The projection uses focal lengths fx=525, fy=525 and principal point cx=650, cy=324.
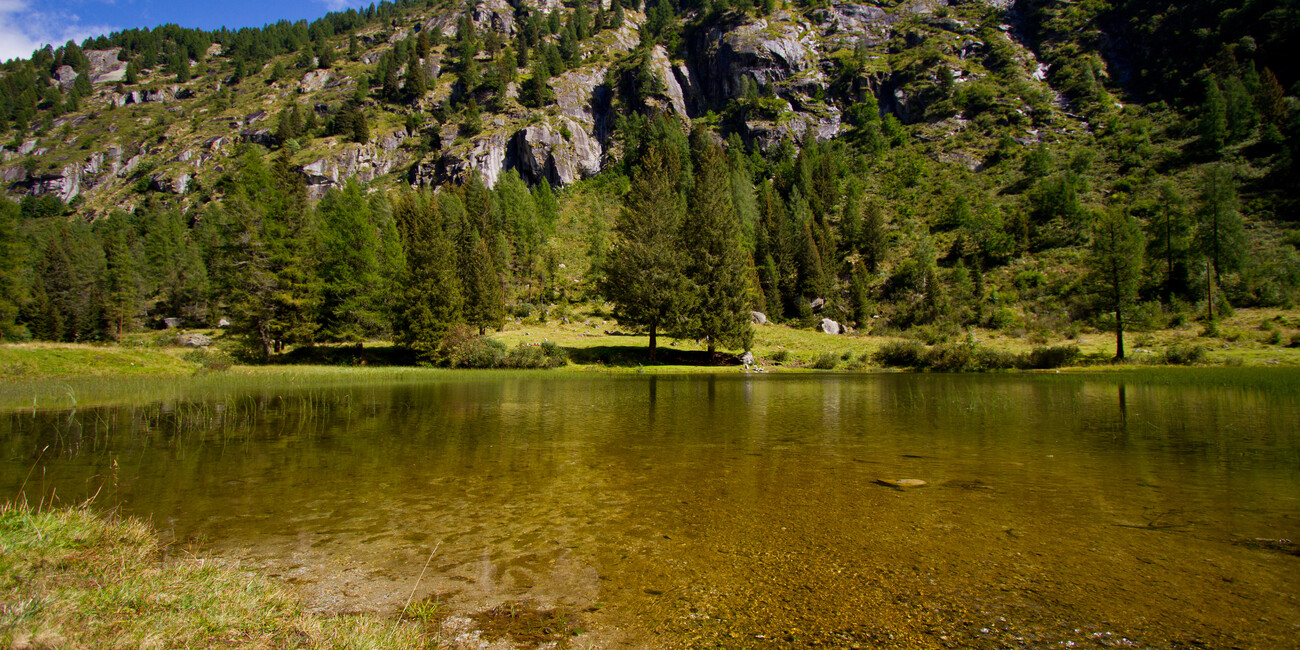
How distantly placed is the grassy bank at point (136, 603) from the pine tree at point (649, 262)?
1381 inches

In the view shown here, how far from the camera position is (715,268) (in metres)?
40.2

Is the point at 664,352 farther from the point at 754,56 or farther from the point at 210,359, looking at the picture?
the point at 754,56

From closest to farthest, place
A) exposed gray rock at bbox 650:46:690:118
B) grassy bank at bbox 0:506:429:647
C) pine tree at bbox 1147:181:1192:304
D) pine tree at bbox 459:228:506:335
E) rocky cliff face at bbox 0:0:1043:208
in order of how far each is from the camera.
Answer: grassy bank at bbox 0:506:429:647
pine tree at bbox 459:228:506:335
pine tree at bbox 1147:181:1192:304
rocky cliff face at bbox 0:0:1043:208
exposed gray rock at bbox 650:46:690:118

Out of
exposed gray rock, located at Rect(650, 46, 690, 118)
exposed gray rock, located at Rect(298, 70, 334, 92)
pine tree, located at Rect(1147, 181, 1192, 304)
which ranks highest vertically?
exposed gray rock, located at Rect(298, 70, 334, 92)

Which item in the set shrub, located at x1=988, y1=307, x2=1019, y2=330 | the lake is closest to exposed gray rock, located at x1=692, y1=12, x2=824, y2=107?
shrub, located at x1=988, y1=307, x2=1019, y2=330

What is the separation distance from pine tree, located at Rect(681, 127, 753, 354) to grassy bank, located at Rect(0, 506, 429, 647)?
3539cm

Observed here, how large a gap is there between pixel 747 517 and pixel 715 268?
115 ft

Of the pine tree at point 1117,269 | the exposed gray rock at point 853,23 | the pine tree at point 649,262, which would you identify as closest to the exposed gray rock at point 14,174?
the pine tree at point 649,262

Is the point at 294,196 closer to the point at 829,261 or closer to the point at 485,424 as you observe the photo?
the point at 485,424

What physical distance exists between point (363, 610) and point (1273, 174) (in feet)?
351

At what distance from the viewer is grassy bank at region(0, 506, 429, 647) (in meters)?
2.66

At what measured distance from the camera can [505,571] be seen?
15.2ft

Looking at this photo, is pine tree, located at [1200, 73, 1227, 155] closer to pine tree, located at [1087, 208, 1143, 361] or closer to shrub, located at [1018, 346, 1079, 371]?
pine tree, located at [1087, 208, 1143, 361]

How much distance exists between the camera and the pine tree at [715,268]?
39.2m
